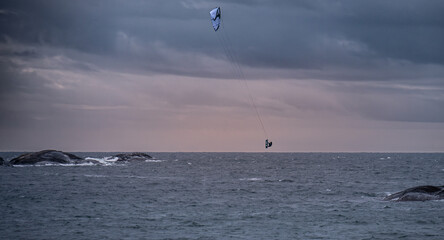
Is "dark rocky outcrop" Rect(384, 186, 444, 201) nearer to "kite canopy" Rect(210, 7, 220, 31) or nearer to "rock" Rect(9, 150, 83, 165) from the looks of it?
"kite canopy" Rect(210, 7, 220, 31)

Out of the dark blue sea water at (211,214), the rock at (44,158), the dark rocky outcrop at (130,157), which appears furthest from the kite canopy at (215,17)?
the dark rocky outcrop at (130,157)

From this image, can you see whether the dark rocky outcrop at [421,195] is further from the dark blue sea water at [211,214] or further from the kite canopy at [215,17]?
the kite canopy at [215,17]

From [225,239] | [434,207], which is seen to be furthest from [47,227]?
[434,207]

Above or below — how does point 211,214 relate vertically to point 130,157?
below

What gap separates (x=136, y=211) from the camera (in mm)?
45688

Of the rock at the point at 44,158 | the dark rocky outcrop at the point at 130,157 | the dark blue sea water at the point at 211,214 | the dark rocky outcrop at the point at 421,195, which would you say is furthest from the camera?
the dark rocky outcrop at the point at 130,157

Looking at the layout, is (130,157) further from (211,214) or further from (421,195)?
(211,214)

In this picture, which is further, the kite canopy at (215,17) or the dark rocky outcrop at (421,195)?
the dark rocky outcrop at (421,195)

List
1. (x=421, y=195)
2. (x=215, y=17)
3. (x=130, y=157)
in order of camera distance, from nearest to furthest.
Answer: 1. (x=215, y=17)
2. (x=421, y=195)
3. (x=130, y=157)

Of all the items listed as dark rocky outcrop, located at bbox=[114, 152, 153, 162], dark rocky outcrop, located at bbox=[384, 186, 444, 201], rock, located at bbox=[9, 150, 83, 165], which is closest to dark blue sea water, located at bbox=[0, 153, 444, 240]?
dark rocky outcrop, located at bbox=[384, 186, 444, 201]

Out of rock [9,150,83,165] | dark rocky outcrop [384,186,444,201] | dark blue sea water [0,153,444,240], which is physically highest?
rock [9,150,83,165]

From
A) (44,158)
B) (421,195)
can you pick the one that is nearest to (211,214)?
(421,195)

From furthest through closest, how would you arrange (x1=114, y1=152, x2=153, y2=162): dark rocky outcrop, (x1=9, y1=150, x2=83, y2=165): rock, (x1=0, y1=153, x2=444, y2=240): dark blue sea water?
(x1=114, y1=152, x2=153, y2=162): dark rocky outcrop, (x1=9, y1=150, x2=83, y2=165): rock, (x1=0, y1=153, x2=444, y2=240): dark blue sea water

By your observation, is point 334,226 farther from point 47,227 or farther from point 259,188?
point 259,188
